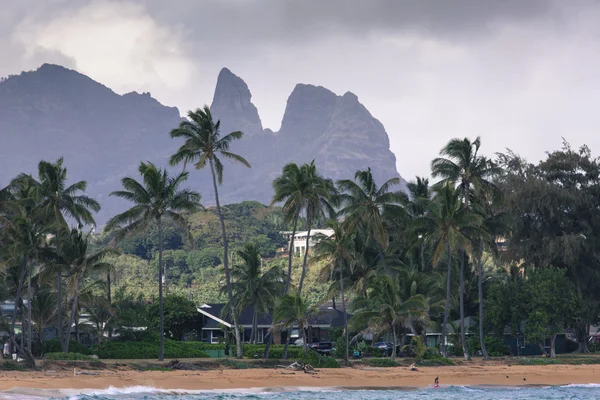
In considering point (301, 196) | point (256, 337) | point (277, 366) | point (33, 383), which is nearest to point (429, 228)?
point (301, 196)

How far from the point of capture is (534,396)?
40.2m

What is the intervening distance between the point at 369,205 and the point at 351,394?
1953cm

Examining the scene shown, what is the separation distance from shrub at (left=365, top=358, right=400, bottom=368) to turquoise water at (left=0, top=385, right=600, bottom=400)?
873cm

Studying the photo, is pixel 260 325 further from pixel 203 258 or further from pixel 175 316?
pixel 203 258

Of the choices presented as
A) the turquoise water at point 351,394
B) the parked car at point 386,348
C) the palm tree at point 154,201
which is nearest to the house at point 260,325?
the parked car at point 386,348

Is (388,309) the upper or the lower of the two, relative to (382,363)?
upper

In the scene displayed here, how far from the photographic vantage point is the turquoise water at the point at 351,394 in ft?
113

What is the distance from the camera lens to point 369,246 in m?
63.8

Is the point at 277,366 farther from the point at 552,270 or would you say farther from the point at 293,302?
the point at 552,270

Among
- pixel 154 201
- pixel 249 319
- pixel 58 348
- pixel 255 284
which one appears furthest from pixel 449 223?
pixel 58 348

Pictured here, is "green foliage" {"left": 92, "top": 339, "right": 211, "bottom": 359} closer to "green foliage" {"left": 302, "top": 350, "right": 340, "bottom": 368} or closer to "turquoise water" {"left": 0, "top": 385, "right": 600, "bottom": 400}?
"green foliage" {"left": 302, "top": 350, "right": 340, "bottom": 368}

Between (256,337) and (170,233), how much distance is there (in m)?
112

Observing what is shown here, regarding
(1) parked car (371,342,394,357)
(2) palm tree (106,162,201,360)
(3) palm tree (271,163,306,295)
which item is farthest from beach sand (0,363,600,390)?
(3) palm tree (271,163,306,295)

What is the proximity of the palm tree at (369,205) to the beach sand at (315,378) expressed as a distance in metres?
10.7
